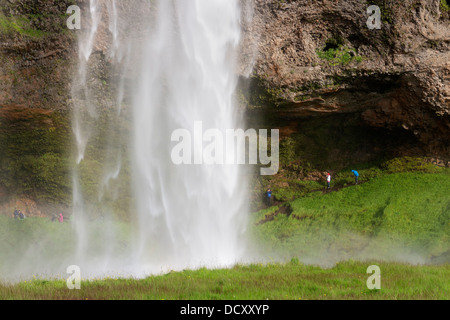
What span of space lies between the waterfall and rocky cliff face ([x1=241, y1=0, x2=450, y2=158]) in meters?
1.94

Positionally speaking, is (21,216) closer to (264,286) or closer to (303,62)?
(303,62)

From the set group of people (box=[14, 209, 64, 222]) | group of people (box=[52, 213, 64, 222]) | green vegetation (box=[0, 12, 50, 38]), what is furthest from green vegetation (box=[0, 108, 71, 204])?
green vegetation (box=[0, 12, 50, 38])

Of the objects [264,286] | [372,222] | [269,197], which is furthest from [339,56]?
[264,286]

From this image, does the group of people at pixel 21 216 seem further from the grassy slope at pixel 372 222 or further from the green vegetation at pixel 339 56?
the green vegetation at pixel 339 56

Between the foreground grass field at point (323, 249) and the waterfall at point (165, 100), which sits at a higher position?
the waterfall at point (165, 100)

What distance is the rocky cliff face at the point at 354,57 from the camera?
19.2 meters

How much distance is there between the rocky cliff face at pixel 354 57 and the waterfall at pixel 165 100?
194cm

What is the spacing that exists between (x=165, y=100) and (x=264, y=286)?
12.8m

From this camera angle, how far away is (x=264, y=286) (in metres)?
8.93

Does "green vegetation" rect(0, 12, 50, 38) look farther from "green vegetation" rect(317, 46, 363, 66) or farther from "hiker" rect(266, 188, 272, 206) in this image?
"hiker" rect(266, 188, 272, 206)

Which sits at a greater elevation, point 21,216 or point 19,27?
point 19,27

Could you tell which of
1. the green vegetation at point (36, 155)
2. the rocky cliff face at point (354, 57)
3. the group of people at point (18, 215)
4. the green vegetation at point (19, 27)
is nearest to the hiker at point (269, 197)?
the rocky cliff face at point (354, 57)

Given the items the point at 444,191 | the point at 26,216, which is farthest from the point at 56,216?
the point at 444,191

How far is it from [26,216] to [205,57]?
14369mm
